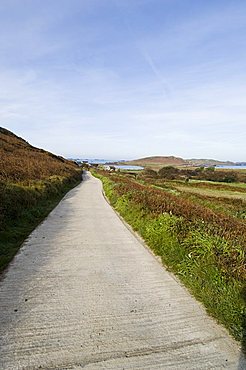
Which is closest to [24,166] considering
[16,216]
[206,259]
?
[16,216]

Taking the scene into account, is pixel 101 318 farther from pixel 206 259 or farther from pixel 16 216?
pixel 16 216

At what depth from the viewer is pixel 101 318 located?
3918mm

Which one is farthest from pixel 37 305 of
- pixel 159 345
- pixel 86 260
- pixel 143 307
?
pixel 86 260

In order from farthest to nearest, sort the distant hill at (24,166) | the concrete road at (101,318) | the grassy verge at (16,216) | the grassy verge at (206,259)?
1. the distant hill at (24,166)
2. the grassy verge at (16,216)
3. the grassy verge at (206,259)
4. the concrete road at (101,318)

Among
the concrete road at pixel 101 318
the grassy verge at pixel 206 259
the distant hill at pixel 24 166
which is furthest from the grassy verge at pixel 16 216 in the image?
the grassy verge at pixel 206 259

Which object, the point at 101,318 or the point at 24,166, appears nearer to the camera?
the point at 101,318

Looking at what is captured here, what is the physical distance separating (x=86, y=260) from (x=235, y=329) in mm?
3601

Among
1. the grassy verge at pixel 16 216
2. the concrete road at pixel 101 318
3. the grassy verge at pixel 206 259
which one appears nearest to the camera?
the concrete road at pixel 101 318

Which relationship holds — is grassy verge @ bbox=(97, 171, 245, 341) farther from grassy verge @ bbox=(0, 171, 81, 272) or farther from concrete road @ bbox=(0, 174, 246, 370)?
grassy verge @ bbox=(0, 171, 81, 272)

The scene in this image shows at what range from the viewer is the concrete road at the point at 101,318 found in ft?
10.1

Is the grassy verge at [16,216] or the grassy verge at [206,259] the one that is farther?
the grassy verge at [16,216]

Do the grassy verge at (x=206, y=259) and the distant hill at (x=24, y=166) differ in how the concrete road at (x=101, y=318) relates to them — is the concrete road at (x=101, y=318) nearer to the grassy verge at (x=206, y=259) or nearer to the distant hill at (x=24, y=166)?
the grassy verge at (x=206, y=259)

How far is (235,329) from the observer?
3.62 metres

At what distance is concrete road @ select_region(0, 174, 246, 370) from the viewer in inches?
122
